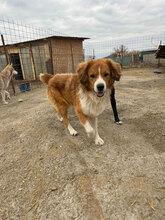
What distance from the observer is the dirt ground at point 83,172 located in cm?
161

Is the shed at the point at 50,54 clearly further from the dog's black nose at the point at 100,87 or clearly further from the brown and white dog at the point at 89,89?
the dog's black nose at the point at 100,87

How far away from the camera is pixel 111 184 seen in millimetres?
1893

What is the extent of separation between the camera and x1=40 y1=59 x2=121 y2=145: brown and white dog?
238 centimetres

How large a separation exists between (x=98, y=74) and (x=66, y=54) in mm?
11041

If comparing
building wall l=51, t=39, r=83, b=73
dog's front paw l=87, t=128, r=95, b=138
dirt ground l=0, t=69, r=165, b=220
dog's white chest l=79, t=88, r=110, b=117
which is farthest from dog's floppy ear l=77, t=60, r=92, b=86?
building wall l=51, t=39, r=83, b=73

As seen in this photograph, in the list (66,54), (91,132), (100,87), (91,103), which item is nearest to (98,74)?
(100,87)

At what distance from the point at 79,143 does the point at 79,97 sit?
889mm

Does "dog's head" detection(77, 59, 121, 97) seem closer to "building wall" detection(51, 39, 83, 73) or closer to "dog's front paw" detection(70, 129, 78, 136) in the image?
"dog's front paw" detection(70, 129, 78, 136)

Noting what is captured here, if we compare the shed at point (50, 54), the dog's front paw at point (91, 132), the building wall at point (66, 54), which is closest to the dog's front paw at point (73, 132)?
the dog's front paw at point (91, 132)

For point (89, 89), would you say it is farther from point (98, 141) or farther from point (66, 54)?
point (66, 54)

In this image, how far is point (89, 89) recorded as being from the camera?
2586 mm

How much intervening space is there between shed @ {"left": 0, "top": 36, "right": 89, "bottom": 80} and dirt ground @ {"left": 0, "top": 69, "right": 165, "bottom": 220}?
848 cm

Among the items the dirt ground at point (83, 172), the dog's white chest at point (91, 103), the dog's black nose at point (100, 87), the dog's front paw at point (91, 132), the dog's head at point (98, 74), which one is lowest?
the dirt ground at point (83, 172)

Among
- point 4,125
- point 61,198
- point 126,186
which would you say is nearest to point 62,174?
point 61,198
